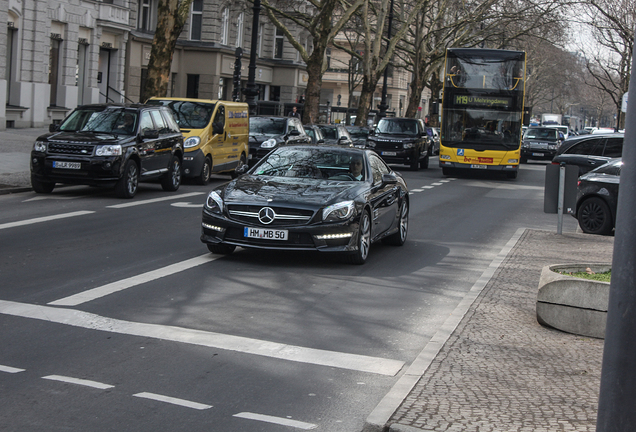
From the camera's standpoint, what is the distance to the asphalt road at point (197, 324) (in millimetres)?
5227

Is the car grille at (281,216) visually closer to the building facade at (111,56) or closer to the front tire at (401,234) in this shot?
the front tire at (401,234)

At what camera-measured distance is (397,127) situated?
3341 centimetres

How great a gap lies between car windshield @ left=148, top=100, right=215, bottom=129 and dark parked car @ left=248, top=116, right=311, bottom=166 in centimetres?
365

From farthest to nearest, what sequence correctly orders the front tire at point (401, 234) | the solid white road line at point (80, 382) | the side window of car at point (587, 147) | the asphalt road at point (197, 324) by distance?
the side window of car at point (587, 147) < the front tire at point (401, 234) < the solid white road line at point (80, 382) < the asphalt road at point (197, 324)

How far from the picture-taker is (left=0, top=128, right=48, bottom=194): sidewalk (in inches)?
693

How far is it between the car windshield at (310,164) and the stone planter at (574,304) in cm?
404

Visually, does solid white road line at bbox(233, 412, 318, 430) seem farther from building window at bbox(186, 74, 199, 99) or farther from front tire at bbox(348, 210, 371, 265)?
building window at bbox(186, 74, 199, 99)

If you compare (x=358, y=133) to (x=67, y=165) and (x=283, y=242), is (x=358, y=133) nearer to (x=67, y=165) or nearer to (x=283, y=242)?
(x=67, y=165)

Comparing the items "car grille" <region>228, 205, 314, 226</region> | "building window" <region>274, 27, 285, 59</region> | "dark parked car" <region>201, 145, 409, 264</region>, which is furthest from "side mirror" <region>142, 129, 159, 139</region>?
"building window" <region>274, 27, 285, 59</region>

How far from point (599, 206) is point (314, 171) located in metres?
6.78

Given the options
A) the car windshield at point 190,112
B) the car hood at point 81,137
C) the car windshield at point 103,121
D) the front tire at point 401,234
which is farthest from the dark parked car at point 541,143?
the front tire at point 401,234

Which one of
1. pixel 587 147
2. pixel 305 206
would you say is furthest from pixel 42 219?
pixel 587 147

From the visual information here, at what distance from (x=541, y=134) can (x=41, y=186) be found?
32.7 metres

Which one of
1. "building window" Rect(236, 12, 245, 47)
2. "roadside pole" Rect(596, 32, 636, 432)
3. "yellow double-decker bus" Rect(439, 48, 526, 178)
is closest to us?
"roadside pole" Rect(596, 32, 636, 432)
